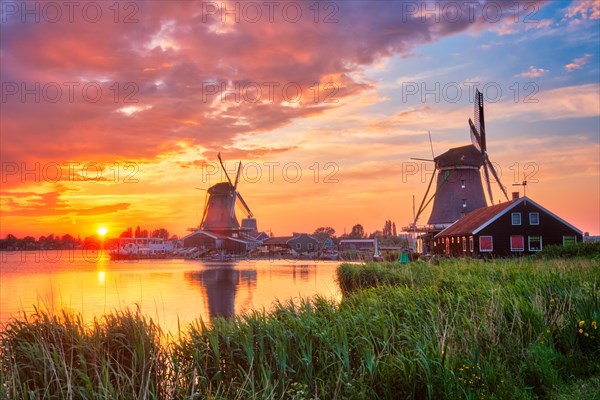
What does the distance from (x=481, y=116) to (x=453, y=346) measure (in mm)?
51878

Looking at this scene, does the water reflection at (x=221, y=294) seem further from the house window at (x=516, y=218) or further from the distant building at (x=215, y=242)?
the distant building at (x=215, y=242)

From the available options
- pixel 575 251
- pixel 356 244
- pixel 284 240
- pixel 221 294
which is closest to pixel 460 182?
pixel 575 251

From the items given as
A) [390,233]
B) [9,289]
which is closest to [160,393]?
[9,289]

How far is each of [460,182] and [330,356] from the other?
47569 millimetres

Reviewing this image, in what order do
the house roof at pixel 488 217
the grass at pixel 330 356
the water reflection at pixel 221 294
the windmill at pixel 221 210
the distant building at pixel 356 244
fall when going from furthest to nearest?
the distant building at pixel 356 244
the windmill at pixel 221 210
the house roof at pixel 488 217
the water reflection at pixel 221 294
the grass at pixel 330 356

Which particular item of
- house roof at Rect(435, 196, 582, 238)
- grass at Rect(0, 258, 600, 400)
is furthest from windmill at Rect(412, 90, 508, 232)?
grass at Rect(0, 258, 600, 400)

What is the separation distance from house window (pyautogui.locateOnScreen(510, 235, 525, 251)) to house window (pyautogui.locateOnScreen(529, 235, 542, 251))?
63cm

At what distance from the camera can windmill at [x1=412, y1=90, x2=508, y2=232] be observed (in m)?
52.5

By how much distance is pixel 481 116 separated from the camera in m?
56.0

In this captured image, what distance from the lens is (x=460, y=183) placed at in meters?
53.2

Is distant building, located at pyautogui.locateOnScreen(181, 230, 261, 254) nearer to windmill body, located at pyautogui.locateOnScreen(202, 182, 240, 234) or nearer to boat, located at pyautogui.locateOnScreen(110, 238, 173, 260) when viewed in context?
windmill body, located at pyautogui.locateOnScreen(202, 182, 240, 234)

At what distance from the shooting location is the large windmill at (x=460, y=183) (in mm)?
52531

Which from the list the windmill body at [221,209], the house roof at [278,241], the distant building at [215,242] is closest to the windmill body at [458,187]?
the windmill body at [221,209]

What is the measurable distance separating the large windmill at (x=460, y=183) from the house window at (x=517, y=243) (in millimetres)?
11859
